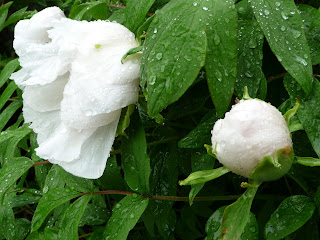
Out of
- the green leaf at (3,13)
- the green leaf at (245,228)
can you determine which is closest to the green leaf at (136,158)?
the green leaf at (245,228)

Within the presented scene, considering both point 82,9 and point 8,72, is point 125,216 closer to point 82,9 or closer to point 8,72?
point 82,9

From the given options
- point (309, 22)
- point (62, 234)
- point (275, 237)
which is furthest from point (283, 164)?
point (62, 234)

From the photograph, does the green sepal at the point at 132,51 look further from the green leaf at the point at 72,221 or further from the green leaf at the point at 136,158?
the green leaf at the point at 72,221

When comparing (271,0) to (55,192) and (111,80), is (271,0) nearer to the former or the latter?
(111,80)

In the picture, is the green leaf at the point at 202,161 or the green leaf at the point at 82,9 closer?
the green leaf at the point at 202,161

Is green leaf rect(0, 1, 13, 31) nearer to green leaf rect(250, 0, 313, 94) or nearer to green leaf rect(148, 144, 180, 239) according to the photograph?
green leaf rect(148, 144, 180, 239)

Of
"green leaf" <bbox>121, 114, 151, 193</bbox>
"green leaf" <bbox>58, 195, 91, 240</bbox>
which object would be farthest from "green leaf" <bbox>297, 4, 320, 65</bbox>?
"green leaf" <bbox>58, 195, 91, 240</bbox>

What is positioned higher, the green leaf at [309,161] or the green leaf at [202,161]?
the green leaf at [309,161]
